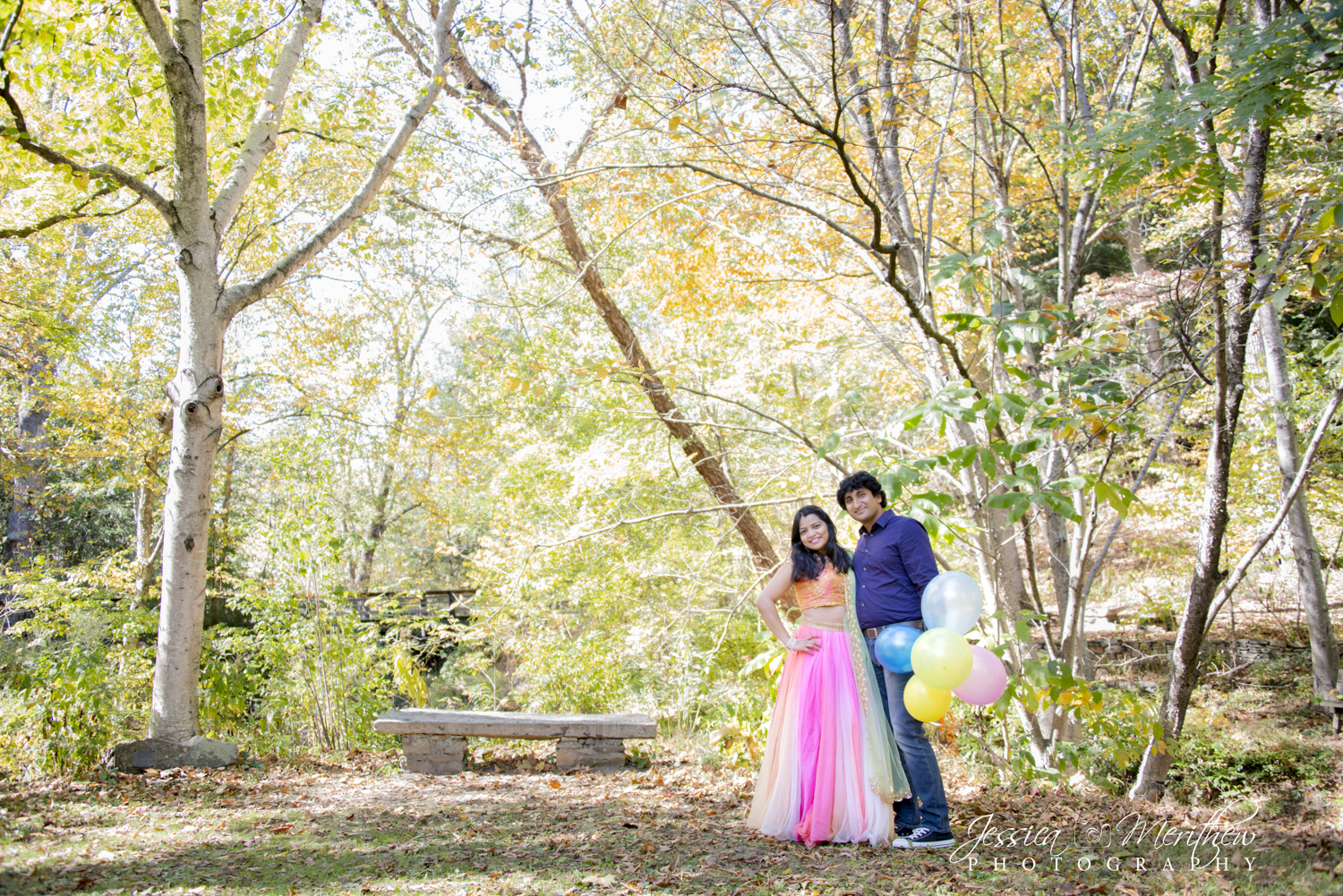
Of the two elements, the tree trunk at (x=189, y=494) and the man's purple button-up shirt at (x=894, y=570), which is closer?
the man's purple button-up shirt at (x=894, y=570)

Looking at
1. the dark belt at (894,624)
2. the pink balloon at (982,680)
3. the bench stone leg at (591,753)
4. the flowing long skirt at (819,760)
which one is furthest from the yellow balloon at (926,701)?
the bench stone leg at (591,753)

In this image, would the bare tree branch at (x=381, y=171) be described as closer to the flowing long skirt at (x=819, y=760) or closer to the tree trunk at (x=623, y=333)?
the tree trunk at (x=623, y=333)

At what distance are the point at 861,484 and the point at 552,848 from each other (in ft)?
6.47

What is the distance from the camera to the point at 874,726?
315 cm

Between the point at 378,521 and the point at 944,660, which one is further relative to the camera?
the point at 378,521

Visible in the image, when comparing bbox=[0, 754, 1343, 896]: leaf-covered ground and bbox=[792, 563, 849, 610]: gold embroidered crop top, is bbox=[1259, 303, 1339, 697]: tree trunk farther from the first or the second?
bbox=[792, 563, 849, 610]: gold embroidered crop top

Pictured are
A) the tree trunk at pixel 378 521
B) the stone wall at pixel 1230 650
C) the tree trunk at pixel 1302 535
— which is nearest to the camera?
the tree trunk at pixel 1302 535

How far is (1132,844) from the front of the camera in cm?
289

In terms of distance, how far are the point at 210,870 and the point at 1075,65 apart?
5352mm

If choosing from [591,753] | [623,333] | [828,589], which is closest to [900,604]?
[828,589]

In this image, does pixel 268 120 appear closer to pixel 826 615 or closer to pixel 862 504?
pixel 862 504

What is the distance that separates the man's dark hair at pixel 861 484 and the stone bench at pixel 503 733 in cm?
272

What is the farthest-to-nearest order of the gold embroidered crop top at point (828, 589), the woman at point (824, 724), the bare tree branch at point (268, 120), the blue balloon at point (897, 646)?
1. the bare tree branch at point (268, 120)
2. the gold embroidered crop top at point (828, 589)
3. the woman at point (824, 724)
4. the blue balloon at point (897, 646)

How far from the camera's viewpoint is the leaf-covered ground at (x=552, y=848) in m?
2.53
